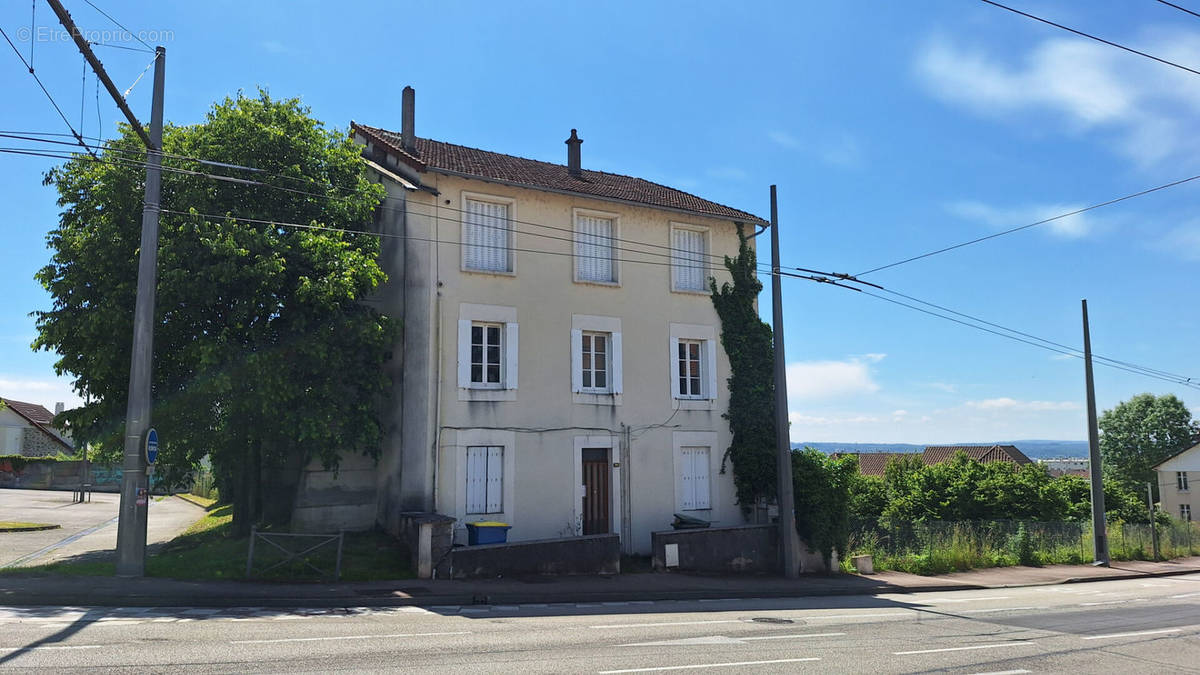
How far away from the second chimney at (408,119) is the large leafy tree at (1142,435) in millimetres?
73853

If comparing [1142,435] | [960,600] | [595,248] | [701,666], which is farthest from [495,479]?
[1142,435]

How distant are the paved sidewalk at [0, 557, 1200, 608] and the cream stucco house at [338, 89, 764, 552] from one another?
3161mm

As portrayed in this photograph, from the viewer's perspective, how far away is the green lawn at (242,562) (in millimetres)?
14766

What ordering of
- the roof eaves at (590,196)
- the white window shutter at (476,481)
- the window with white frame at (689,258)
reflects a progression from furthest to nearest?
1. the window with white frame at (689,258)
2. the roof eaves at (590,196)
3. the white window shutter at (476,481)

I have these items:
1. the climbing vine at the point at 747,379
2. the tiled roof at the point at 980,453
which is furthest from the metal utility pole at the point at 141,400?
the tiled roof at the point at 980,453

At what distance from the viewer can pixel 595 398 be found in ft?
67.9

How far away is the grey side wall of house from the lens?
62.6 feet

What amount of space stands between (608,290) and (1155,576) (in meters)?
19.2

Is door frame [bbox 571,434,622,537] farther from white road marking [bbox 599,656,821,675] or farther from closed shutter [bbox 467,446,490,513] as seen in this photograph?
white road marking [bbox 599,656,821,675]

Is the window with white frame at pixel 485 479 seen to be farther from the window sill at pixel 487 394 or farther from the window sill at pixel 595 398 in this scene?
the window sill at pixel 595 398

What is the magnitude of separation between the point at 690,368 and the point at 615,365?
8.47 ft

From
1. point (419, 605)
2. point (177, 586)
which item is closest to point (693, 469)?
point (419, 605)

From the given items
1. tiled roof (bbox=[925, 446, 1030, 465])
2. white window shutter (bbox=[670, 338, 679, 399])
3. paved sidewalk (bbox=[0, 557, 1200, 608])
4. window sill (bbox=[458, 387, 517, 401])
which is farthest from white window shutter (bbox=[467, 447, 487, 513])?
tiled roof (bbox=[925, 446, 1030, 465])

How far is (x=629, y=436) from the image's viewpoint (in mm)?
20875
